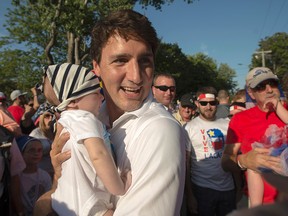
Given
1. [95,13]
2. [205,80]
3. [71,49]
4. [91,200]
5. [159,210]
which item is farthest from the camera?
[205,80]

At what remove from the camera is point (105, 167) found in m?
1.53

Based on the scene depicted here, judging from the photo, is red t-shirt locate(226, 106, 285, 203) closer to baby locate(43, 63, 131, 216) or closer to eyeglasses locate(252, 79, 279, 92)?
eyeglasses locate(252, 79, 279, 92)

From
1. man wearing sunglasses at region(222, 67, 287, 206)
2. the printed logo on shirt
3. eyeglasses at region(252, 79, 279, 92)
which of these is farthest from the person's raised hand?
the printed logo on shirt

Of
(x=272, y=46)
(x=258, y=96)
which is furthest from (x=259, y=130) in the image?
(x=272, y=46)

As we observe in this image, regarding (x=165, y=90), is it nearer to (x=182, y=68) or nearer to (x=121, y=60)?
(x=121, y=60)

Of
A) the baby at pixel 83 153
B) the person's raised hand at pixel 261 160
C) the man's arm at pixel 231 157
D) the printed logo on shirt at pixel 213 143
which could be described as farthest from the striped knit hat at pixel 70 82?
the printed logo on shirt at pixel 213 143

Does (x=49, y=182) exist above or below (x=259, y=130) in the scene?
below

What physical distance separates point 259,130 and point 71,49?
531 inches

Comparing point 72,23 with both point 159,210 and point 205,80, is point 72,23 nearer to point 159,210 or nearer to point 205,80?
point 159,210

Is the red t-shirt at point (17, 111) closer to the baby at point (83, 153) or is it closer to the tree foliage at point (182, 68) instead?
the baby at point (83, 153)

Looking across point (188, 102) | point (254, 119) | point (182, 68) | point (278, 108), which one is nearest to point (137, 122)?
point (278, 108)

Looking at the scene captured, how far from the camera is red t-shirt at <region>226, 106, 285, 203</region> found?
327 centimetres

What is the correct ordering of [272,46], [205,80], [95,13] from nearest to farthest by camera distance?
[95,13], [205,80], [272,46]

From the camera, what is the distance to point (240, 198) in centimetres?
489
